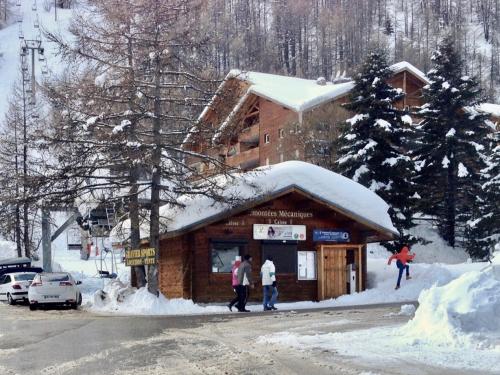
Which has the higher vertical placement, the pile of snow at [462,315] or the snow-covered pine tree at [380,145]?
the snow-covered pine tree at [380,145]

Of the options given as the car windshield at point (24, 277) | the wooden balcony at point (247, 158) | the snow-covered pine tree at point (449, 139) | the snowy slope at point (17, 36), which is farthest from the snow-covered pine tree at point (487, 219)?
the snowy slope at point (17, 36)

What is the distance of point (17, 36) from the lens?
128 meters

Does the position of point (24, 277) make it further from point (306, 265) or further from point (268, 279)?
point (268, 279)

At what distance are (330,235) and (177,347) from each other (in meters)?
15.3

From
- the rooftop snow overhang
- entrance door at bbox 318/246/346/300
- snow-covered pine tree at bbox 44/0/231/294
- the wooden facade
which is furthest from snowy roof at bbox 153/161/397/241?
entrance door at bbox 318/246/346/300

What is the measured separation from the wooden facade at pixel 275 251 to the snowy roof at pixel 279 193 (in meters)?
0.30

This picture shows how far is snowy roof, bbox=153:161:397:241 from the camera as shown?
24.1 meters

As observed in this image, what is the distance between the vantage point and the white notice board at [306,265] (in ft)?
86.2

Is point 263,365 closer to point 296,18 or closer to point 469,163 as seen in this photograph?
point 469,163

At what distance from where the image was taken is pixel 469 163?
3859 centimetres

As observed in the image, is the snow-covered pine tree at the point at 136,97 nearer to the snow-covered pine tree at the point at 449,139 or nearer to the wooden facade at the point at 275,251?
the wooden facade at the point at 275,251

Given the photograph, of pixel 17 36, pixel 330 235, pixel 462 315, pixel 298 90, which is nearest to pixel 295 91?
pixel 298 90

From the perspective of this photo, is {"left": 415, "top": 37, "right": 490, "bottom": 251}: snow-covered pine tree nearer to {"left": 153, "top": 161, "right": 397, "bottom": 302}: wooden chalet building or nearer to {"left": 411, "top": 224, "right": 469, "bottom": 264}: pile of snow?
{"left": 411, "top": 224, "right": 469, "bottom": 264}: pile of snow

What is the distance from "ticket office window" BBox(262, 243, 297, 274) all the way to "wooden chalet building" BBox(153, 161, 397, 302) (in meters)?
0.04
